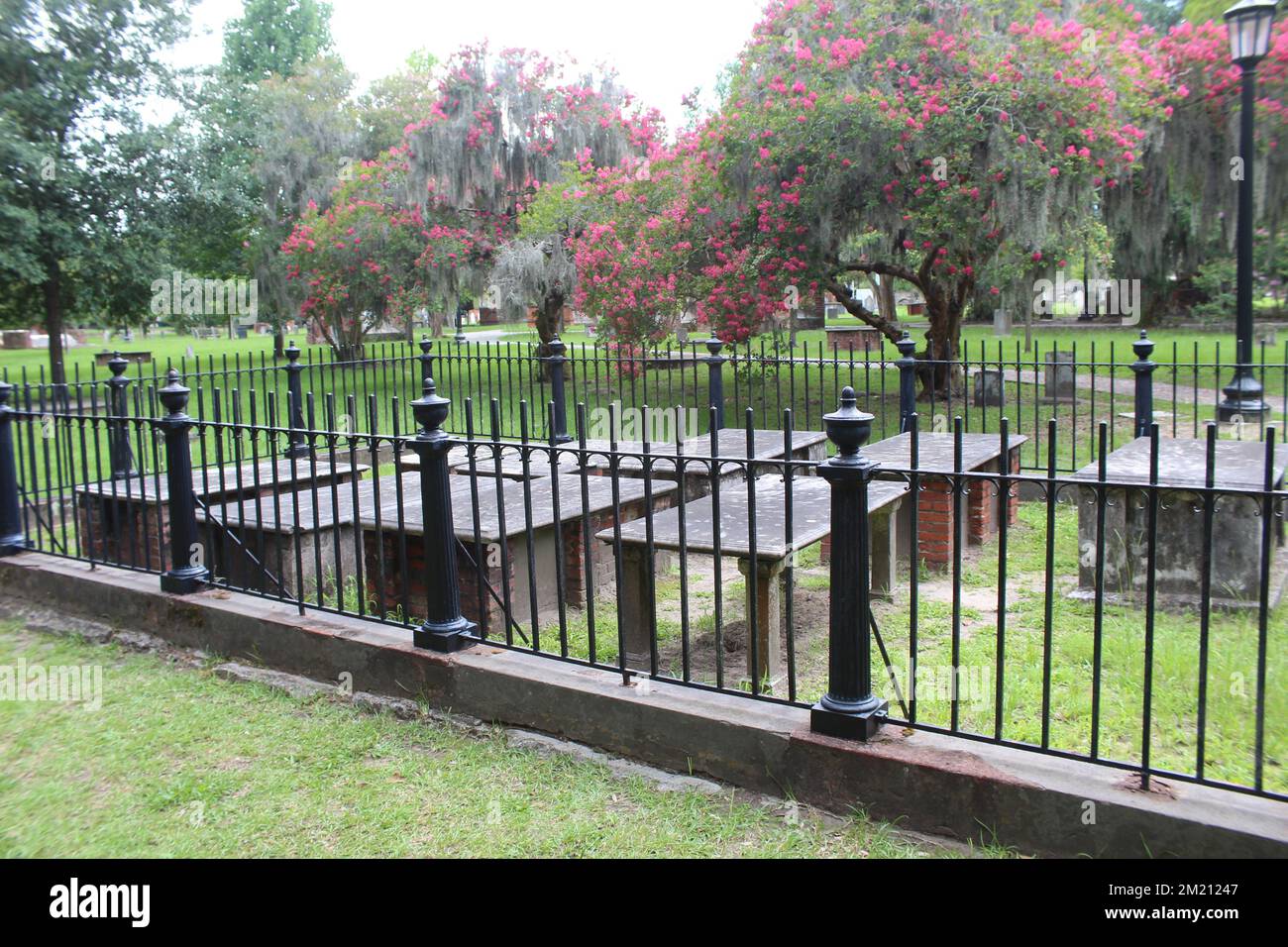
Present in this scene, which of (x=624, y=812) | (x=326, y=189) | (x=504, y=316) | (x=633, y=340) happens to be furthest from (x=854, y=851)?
(x=326, y=189)

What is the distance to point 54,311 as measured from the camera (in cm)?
1769

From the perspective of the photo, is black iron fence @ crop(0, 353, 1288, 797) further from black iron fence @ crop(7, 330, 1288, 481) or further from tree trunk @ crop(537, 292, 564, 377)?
tree trunk @ crop(537, 292, 564, 377)

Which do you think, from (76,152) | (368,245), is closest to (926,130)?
(368,245)

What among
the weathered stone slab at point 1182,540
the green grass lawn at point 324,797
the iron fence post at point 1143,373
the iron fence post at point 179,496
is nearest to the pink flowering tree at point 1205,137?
the iron fence post at point 1143,373

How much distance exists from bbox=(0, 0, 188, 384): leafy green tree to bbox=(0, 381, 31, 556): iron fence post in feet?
32.7

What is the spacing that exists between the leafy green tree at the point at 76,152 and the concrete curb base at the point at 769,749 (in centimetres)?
1295

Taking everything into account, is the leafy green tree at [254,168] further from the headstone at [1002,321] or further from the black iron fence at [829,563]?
the headstone at [1002,321]

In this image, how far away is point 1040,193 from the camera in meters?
11.9

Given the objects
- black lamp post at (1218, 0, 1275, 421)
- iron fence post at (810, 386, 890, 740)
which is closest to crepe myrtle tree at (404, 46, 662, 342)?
black lamp post at (1218, 0, 1275, 421)

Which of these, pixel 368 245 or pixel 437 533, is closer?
pixel 437 533

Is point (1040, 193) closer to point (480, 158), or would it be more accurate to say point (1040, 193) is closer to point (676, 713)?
point (676, 713)

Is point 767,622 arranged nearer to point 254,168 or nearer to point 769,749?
point 769,749

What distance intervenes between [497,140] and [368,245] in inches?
134

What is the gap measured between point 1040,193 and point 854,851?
33.5 ft
